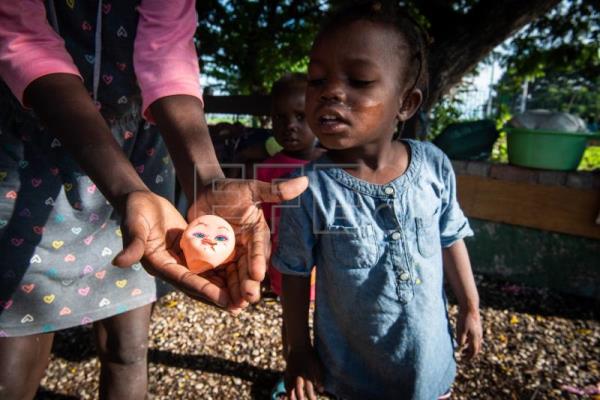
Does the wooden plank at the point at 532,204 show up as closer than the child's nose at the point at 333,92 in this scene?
No

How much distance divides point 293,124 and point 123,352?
180 cm

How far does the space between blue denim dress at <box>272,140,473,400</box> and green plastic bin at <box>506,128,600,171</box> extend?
9.03ft

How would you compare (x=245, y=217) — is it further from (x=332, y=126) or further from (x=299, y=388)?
(x=299, y=388)

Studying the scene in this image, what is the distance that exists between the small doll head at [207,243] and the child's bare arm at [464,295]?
858mm

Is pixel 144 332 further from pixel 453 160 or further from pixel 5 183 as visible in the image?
pixel 453 160

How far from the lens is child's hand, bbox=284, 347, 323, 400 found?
140cm

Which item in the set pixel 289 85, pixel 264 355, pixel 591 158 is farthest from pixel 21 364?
pixel 591 158

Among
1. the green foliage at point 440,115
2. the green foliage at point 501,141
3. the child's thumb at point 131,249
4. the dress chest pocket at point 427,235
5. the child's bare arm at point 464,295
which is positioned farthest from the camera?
the green foliage at point 440,115

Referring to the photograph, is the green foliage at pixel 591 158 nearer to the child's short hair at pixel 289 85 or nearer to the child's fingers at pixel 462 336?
the child's short hair at pixel 289 85

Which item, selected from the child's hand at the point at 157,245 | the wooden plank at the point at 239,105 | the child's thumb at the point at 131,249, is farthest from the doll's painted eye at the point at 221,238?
the wooden plank at the point at 239,105

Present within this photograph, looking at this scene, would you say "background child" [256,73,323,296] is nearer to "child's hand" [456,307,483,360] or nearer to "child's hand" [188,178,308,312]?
"child's hand" [456,307,483,360]

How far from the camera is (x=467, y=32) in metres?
4.24

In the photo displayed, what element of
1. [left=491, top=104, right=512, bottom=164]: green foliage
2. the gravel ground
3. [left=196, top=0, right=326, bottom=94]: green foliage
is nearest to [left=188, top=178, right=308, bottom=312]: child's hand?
the gravel ground

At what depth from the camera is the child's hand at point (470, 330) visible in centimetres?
156
